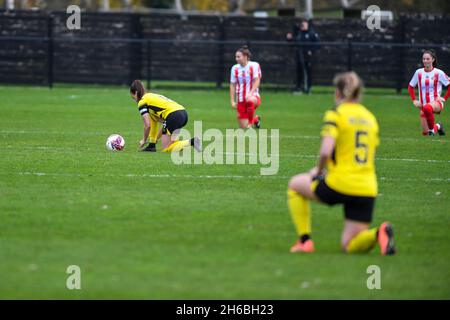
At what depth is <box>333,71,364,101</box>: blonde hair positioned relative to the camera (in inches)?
363

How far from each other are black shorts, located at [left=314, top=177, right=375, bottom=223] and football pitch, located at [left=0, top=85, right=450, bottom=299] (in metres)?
0.40

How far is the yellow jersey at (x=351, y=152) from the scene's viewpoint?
362 inches

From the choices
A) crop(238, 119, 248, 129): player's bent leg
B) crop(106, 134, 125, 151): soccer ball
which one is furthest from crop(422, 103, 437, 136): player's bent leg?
crop(106, 134, 125, 151): soccer ball

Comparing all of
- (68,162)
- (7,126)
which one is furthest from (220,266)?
(7,126)

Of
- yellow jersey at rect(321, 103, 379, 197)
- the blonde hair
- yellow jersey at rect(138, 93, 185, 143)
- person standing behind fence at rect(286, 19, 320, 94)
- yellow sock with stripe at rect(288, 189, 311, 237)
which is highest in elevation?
person standing behind fence at rect(286, 19, 320, 94)

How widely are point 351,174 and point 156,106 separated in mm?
8601

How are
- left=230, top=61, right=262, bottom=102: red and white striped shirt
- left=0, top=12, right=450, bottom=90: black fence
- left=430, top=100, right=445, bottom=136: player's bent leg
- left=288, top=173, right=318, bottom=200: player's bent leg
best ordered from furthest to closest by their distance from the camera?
left=0, top=12, right=450, bottom=90: black fence
left=230, top=61, right=262, bottom=102: red and white striped shirt
left=430, top=100, right=445, bottom=136: player's bent leg
left=288, top=173, right=318, bottom=200: player's bent leg

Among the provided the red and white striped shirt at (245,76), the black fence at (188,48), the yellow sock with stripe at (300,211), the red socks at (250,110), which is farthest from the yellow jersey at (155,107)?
the black fence at (188,48)

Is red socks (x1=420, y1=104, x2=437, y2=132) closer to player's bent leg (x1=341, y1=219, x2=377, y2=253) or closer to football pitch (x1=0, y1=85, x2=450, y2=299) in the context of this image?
football pitch (x1=0, y1=85, x2=450, y2=299)

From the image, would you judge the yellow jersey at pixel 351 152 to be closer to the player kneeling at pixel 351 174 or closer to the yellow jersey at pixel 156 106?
the player kneeling at pixel 351 174

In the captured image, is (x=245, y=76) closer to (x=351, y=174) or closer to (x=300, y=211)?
(x=300, y=211)

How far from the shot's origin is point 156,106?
17422 millimetres

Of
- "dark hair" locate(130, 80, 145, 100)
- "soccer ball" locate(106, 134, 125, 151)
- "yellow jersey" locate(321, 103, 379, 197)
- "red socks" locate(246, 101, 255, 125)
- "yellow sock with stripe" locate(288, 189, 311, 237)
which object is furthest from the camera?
"red socks" locate(246, 101, 255, 125)

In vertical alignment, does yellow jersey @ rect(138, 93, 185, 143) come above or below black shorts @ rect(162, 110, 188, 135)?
above
